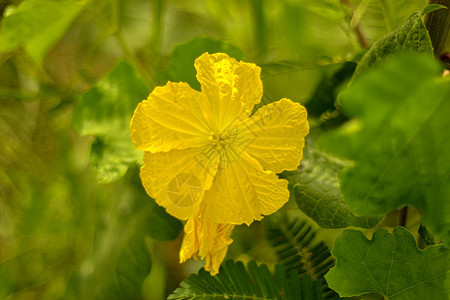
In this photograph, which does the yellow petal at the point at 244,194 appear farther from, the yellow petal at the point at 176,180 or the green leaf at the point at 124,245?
the green leaf at the point at 124,245

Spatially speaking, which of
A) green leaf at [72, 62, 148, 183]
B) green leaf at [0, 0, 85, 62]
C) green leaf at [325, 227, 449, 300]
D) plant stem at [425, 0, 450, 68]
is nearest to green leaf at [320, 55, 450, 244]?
green leaf at [325, 227, 449, 300]

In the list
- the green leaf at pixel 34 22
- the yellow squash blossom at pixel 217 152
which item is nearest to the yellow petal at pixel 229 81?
the yellow squash blossom at pixel 217 152

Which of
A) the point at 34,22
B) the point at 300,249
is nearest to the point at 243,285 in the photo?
the point at 300,249

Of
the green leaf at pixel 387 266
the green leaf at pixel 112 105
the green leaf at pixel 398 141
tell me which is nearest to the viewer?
the green leaf at pixel 398 141

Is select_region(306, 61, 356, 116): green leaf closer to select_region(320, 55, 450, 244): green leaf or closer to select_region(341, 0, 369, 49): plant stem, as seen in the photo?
select_region(341, 0, 369, 49): plant stem

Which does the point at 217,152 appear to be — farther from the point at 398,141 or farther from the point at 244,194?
the point at 398,141

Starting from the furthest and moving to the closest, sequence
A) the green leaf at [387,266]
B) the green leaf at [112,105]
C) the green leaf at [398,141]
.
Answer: the green leaf at [112,105]
the green leaf at [387,266]
the green leaf at [398,141]

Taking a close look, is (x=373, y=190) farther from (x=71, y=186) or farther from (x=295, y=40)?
(x=71, y=186)
